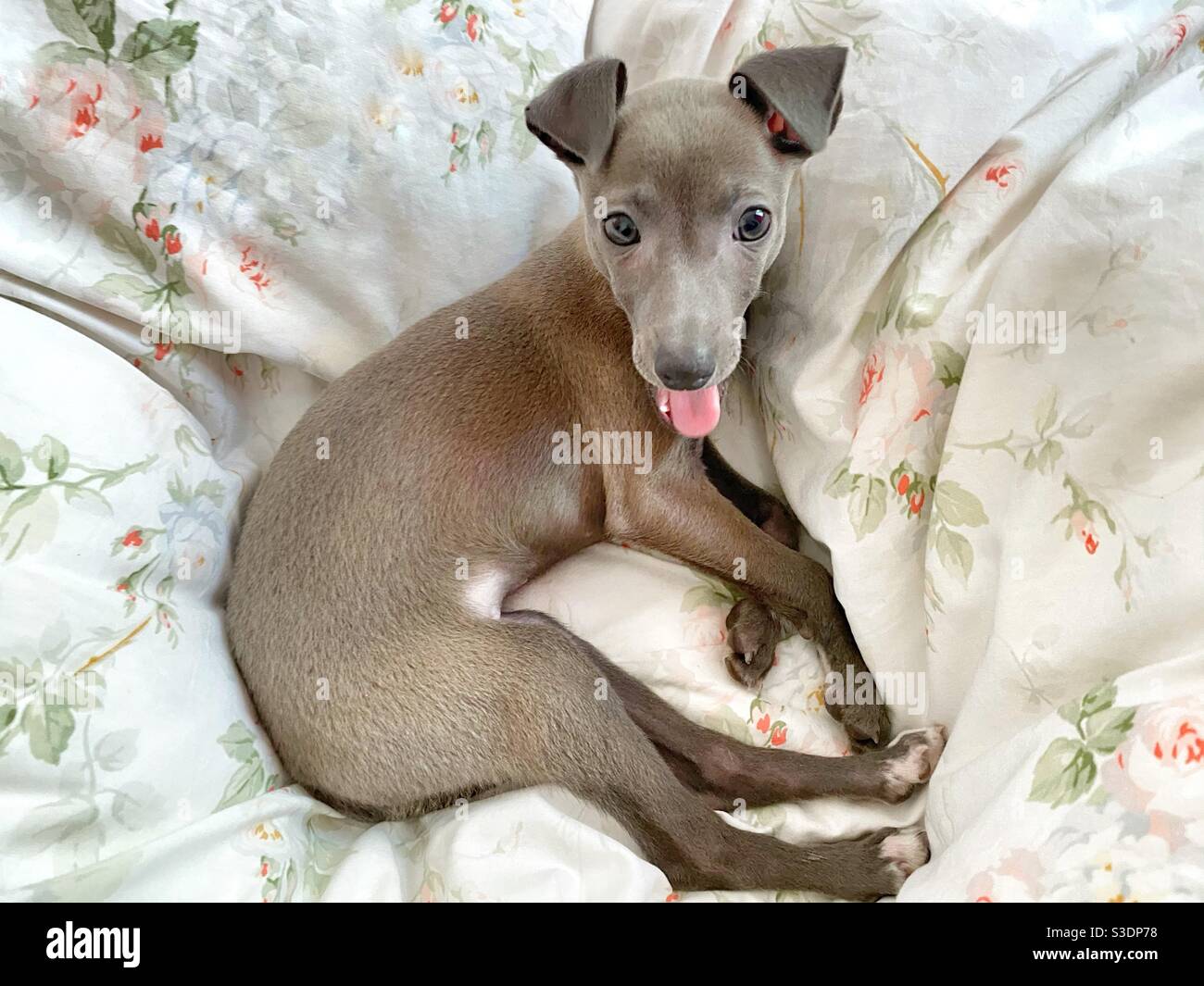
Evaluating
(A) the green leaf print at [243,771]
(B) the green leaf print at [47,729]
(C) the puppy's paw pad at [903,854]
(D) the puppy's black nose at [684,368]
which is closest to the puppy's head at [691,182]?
(D) the puppy's black nose at [684,368]

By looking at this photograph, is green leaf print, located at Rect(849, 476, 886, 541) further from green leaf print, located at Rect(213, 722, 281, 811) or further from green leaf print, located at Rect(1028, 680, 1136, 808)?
green leaf print, located at Rect(213, 722, 281, 811)

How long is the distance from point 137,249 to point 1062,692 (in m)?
2.11

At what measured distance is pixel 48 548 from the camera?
5.54ft

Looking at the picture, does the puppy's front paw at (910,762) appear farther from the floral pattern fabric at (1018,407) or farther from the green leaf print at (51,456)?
the green leaf print at (51,456)

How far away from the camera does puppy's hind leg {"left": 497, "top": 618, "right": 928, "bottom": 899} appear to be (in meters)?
1.74

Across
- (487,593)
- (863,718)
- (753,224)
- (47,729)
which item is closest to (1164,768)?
(863,718)

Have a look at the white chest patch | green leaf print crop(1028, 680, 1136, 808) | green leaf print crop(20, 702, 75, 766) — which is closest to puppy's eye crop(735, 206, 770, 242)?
the white chest patch

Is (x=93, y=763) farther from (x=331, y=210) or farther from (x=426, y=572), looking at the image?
(x=331, y=210)

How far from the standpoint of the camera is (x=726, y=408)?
90.0 inches

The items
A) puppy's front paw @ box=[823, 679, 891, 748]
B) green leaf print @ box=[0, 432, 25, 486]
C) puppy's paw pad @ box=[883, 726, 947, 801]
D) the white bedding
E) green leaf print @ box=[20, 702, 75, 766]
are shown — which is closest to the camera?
the white bedding

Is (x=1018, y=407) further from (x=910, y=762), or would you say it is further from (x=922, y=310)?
(x=910, y=762)

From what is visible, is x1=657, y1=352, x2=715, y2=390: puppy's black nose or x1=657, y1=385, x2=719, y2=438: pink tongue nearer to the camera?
x1=657, y1=352, x2=715, y2=390: puppy's black nose

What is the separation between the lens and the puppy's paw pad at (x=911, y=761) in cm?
179

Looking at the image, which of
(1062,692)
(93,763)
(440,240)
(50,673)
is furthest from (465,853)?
(440,240)
